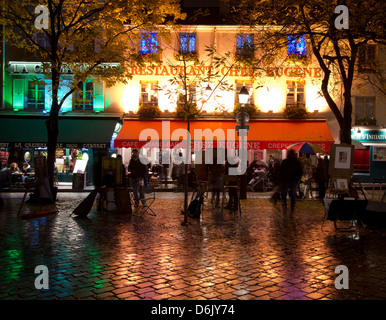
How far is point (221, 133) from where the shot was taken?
78.3ft

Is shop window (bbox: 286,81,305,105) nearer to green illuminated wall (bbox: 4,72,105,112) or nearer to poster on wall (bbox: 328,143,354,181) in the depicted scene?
green illuminated wall (bbox: 4,72,105,112)

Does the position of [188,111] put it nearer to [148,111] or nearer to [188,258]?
[188,258]

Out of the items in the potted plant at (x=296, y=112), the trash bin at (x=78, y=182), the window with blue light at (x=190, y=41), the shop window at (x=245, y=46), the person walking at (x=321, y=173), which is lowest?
the trash bin at (x=78, y=182)

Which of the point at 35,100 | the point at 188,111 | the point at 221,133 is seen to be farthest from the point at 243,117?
the point at 35,100

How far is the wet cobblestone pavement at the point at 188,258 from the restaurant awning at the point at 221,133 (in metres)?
12.1

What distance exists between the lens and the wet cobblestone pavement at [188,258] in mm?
5188

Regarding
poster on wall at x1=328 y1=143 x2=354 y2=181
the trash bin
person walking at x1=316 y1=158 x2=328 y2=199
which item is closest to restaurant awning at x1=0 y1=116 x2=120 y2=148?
the trash bin

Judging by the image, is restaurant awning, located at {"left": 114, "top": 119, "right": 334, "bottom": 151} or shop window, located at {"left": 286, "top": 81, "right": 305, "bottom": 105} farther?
shop window, located at {"left": 286, "top": 81, "right": 305, "bottom": 105}

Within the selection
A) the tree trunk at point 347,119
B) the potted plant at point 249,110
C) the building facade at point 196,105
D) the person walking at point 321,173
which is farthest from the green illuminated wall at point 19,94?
the tree trunk at point 347,119

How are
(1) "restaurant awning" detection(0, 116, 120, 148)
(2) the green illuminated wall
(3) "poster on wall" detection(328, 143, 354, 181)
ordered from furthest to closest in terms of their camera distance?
(2) the green illuminated wall, (1) "restaurant awning" detection(0, 116, 120, 148), (3) "poster on wall" detection(328, 143, 354, 181)

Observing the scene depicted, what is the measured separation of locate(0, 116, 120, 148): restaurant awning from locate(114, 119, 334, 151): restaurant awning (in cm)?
90

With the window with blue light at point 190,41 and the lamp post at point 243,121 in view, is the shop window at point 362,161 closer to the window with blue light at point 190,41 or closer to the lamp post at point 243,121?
the lamp post at point 243,121

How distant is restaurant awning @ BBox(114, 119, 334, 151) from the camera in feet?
76.3
